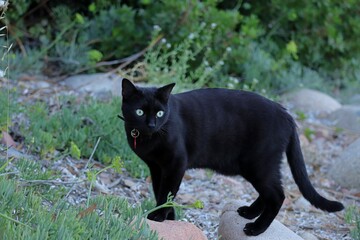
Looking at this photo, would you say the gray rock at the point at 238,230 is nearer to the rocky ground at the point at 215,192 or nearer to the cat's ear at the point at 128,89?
the rocky ground at the point at 215,192

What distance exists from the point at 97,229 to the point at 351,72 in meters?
6.45

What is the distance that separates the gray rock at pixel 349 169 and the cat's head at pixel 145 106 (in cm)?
229

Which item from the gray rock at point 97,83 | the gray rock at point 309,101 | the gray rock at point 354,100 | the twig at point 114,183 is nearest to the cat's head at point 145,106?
the twig at point 114,183

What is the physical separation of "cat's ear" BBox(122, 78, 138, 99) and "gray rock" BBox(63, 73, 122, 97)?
251 cm

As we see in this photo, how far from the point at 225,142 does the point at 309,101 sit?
3.80 metres

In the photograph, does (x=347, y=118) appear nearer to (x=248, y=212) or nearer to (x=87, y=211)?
(x=248, y=212)

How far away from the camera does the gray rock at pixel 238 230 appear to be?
3352 mm

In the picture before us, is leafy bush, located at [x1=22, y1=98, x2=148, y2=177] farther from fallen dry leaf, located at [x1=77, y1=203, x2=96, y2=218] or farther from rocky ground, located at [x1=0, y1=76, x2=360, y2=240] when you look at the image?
fallen dry leaf, located at [x1=77, y1=203, x2=96, y2=218]

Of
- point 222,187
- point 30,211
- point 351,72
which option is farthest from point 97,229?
point 351,72

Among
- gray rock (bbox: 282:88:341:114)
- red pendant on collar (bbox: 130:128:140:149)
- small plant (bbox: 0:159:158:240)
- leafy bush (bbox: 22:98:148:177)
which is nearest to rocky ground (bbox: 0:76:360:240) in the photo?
leafy bush (bbox: 22:98:148:177)

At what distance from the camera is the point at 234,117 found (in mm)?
3541

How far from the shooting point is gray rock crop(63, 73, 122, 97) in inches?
237

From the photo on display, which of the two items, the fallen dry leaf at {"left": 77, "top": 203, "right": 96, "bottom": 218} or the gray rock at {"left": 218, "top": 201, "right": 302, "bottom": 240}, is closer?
the fallen dry leaf at {"left": 77, "top": 203, "right": 96, "bottom": 218}

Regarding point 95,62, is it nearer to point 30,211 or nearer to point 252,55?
point 252,55
